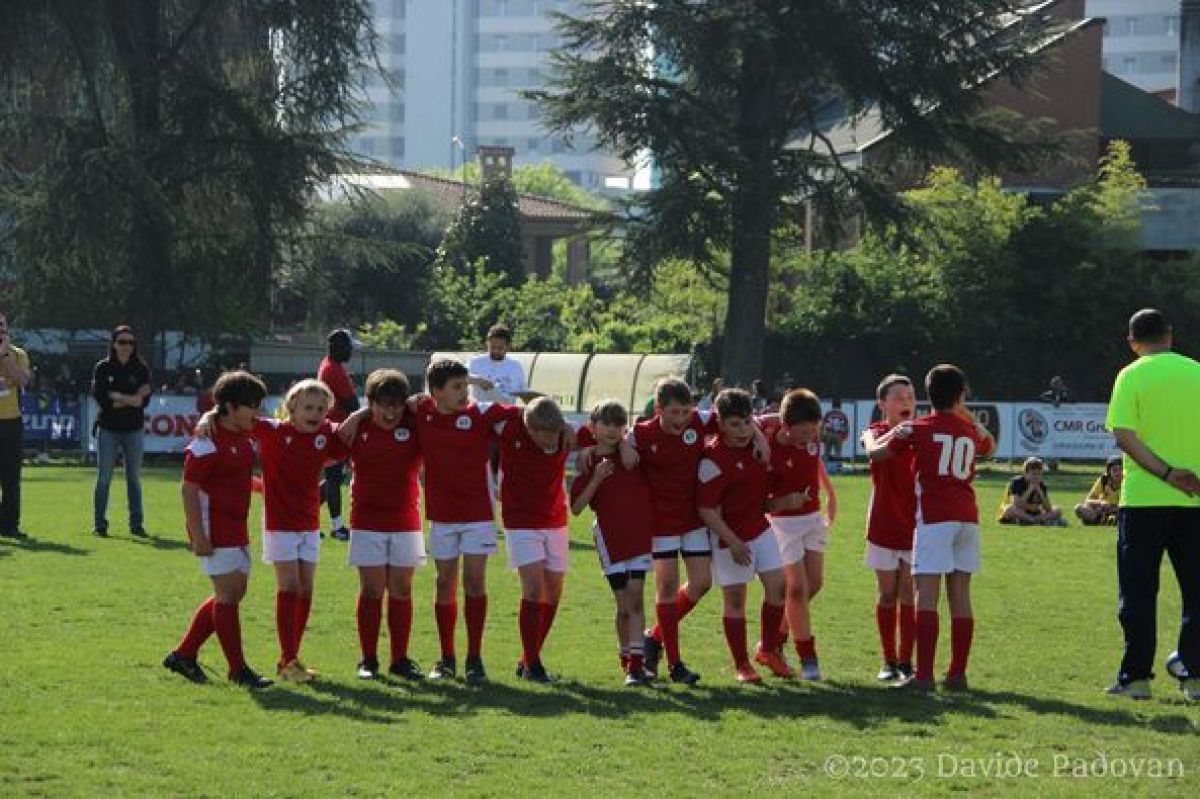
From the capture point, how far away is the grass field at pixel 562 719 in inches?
343

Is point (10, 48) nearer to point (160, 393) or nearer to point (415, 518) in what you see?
point (160, 393)

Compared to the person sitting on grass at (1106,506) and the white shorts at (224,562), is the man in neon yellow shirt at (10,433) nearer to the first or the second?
the white shorts at (224,562)

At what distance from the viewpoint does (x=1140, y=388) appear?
11461mm

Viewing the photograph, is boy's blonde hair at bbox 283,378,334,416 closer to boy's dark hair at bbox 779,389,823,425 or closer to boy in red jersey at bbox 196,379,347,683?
boy in red jersey at bbox 196,379,347,683

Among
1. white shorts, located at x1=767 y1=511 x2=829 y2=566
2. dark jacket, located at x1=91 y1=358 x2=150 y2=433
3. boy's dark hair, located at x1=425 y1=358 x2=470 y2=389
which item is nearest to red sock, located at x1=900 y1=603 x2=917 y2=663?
white shorts, located at x1=767 y1=511 x2=829 y2=566

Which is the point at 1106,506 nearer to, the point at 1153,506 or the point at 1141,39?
the point at 1153,506

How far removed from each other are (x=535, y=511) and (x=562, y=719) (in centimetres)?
190

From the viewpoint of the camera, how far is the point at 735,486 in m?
12.0

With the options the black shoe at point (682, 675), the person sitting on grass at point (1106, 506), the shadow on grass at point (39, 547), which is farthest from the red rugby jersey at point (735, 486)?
the person sitting on grass at point (1106, 506)

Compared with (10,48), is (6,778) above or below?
below

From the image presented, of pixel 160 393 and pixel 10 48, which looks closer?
pixel 160 393

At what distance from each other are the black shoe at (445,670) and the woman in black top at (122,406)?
9426mm

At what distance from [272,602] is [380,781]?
6768 mm

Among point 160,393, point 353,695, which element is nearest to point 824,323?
point 160,393
